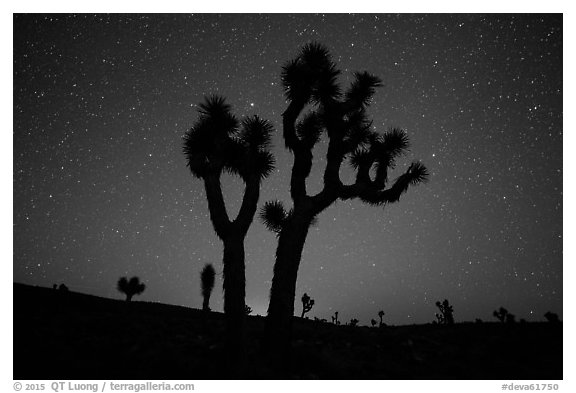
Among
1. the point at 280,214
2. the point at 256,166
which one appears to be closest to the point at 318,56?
the point at 256,166

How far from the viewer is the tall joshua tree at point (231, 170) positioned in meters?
6.39

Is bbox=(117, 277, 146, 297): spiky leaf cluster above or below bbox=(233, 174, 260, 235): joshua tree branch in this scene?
below

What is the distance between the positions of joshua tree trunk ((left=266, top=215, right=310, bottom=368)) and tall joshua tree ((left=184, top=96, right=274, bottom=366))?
664mm

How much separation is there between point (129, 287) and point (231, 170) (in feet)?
64.0

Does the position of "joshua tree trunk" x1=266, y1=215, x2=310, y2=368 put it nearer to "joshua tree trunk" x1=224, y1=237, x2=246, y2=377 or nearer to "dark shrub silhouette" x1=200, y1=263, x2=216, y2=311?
"joshua tree trunk" x1=224, y1=237, x2=246, y2=377

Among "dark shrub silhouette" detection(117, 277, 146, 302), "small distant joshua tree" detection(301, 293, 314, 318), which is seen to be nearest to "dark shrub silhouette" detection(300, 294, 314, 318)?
"small distant joshua tree" detection(301, 293, 314, 318)

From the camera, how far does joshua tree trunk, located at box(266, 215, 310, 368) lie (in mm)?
6410

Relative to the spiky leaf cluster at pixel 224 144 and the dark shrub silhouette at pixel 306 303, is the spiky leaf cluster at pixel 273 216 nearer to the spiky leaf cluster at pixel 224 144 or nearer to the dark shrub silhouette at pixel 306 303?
the spiky leaf cluster at pixel 224 144

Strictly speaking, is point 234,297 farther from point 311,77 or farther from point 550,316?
point 550,316

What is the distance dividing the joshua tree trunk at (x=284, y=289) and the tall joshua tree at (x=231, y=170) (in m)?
0.66

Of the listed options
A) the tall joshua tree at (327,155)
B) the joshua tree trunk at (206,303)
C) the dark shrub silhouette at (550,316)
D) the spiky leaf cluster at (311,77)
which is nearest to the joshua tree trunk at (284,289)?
the tall joshua tree at (327,155)

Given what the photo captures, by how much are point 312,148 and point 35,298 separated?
11.4 meters

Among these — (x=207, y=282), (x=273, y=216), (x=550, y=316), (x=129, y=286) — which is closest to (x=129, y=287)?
(x=129, y=286)

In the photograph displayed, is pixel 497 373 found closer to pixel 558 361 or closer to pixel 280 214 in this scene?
pixel 558 361
